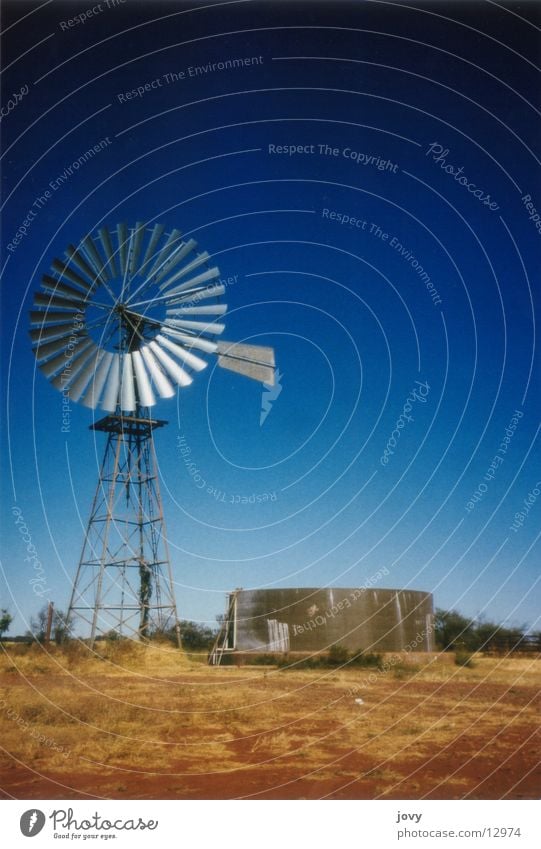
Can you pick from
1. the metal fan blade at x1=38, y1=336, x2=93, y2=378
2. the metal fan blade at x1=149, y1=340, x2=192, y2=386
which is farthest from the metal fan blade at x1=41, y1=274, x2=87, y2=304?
the metal fan blade at x1=149, y1=340, x2=192, y2=386

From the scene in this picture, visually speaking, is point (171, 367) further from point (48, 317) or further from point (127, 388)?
point (48, 317)

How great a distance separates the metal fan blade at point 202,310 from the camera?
18453 millimetres

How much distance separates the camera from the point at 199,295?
62.1 ft

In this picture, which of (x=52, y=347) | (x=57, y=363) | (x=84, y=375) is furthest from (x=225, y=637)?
(x=52, y=347)

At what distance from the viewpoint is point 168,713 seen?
42.2ft

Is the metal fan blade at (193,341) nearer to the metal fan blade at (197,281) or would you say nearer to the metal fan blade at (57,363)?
the metal fan blade at (197,281)

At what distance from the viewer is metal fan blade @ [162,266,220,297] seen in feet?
60.8

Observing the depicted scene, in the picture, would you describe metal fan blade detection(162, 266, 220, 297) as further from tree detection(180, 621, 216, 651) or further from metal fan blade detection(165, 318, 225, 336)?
tree detection(180, 621, 216, 651)

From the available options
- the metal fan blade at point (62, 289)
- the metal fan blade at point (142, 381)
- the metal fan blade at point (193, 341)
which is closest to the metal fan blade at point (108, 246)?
the metal fan blade at point (62, 289)

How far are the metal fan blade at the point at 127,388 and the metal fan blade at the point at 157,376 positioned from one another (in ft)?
1.80

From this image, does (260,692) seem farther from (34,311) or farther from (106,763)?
(34,311)

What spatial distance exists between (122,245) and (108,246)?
40cm
